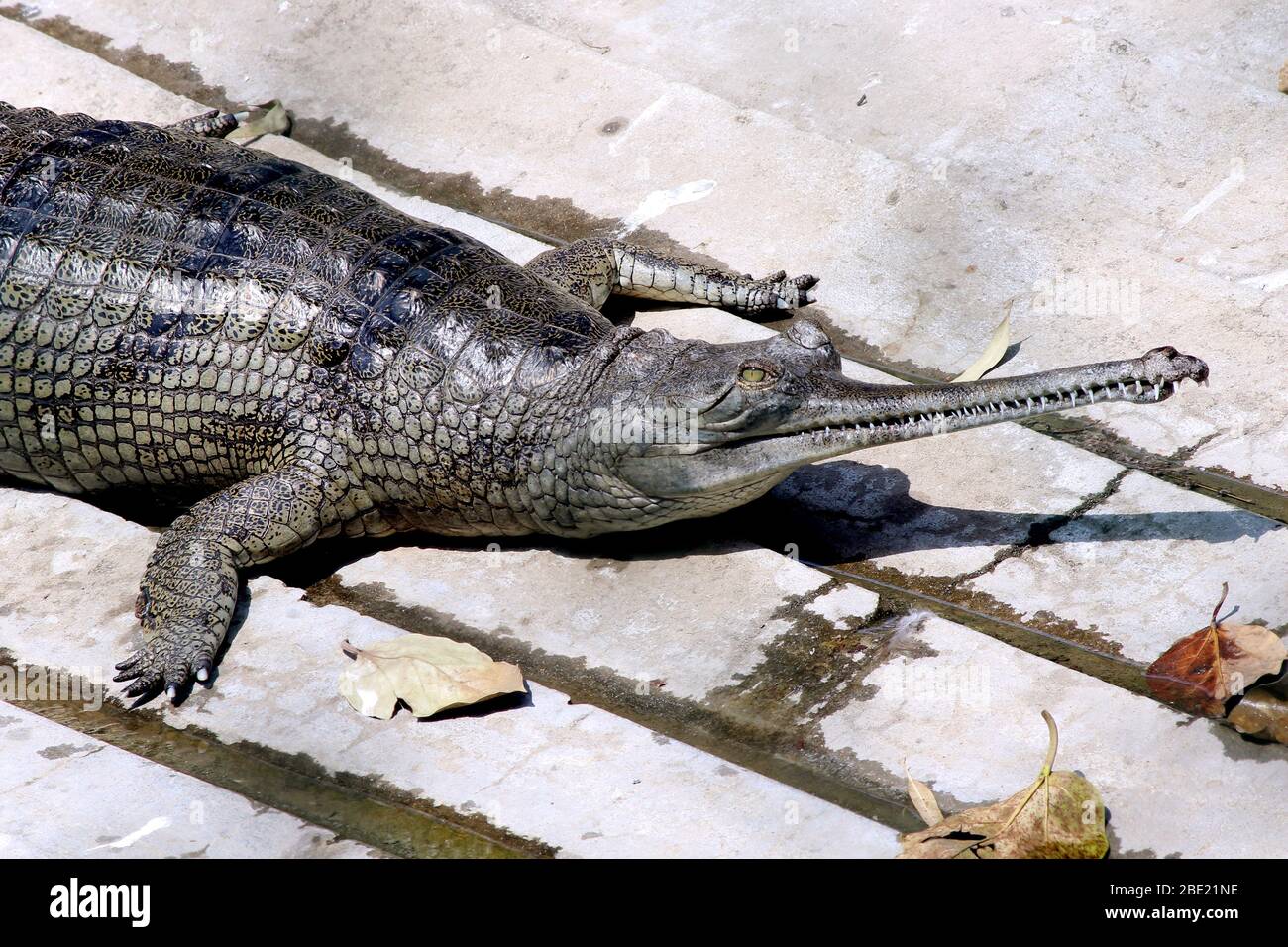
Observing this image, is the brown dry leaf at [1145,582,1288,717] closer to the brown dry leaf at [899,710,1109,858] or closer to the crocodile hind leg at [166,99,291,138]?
the brown dry leaf at [899,710,1109,858]

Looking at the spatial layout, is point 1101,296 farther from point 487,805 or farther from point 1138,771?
point 487,805

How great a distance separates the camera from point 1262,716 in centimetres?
387

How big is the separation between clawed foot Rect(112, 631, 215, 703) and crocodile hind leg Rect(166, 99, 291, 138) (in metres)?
3.05

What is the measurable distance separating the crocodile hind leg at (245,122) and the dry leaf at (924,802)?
455 centimetres

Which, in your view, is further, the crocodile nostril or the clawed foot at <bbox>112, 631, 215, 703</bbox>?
the crocodile nostril

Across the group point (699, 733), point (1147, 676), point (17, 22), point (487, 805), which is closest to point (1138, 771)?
point (1147, 676)

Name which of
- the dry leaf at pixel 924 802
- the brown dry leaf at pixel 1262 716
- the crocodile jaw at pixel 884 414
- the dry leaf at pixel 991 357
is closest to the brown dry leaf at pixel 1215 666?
the brown dry leaf at pixel 1262 716

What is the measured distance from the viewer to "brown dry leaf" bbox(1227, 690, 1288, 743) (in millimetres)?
3834

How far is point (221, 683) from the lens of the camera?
444 cm

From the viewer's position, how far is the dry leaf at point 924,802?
3715mm

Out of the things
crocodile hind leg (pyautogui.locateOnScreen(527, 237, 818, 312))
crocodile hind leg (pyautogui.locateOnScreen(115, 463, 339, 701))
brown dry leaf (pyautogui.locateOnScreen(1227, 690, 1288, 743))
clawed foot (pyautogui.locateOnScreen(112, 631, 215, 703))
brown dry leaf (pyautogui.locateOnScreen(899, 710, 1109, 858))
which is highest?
crocodile hind leg (pyautogui.locateOnScreen(527, 237, 818, 312))

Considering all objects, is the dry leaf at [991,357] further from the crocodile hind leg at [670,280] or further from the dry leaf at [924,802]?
the dry leaf at [924,802]

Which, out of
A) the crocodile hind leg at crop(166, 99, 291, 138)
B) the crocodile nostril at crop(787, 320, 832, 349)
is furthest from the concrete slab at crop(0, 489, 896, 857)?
the crocodile hind leg at crop(166, 99, 291, 138)

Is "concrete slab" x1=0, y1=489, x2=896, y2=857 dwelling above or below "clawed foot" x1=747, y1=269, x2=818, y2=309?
below
